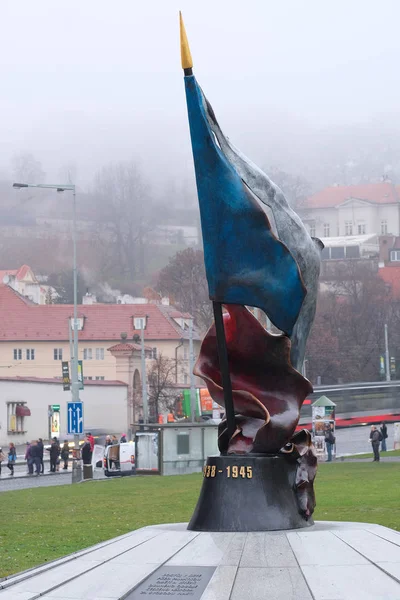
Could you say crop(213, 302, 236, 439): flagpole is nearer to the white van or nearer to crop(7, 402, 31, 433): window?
the white van

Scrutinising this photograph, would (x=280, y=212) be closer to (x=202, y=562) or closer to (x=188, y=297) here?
(x=202, y=562)

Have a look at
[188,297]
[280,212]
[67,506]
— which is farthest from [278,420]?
[188,297]

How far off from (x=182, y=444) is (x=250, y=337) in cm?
2951

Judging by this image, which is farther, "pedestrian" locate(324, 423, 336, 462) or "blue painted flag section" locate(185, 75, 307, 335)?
"pedestrian" locate(324, 423, 336, 462)

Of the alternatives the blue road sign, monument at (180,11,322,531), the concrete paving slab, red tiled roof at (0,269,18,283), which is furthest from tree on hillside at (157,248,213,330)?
the concrete paving slab

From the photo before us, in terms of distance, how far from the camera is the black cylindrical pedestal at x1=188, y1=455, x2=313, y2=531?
12.6 metres

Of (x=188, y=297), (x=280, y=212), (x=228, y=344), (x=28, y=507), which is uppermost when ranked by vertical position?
(x=188, y=297)

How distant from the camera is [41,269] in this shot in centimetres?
13400

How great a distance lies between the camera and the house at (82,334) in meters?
106

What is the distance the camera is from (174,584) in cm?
1029

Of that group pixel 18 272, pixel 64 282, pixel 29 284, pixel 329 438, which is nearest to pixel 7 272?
pixel 18 272

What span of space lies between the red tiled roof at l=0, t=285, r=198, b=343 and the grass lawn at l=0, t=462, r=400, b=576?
223 ft

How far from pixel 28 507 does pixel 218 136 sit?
56.5 ft

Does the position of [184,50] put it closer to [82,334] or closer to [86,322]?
[82,334]
